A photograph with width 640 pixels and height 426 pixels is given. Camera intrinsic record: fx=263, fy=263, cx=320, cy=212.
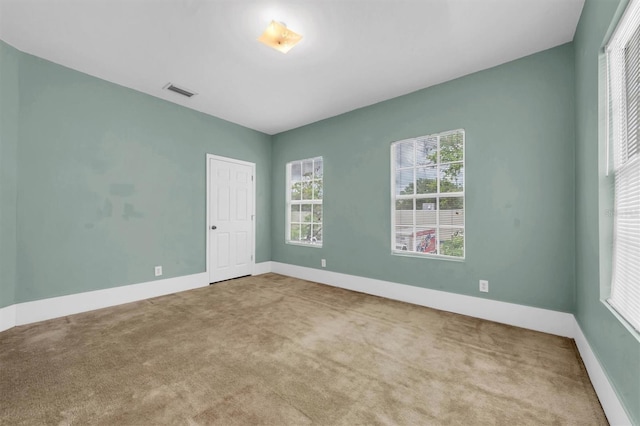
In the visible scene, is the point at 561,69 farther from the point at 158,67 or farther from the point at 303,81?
the point at 158,67

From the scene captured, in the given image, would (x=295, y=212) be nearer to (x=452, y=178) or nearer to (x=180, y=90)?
(x=180, y=90)

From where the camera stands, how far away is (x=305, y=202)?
4934mm

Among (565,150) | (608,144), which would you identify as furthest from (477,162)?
(608,144)

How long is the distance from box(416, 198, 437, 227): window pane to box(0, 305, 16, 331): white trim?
15.0 feet

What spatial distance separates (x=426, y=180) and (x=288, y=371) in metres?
2.75

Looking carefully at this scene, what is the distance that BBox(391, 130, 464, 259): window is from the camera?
10.6ft

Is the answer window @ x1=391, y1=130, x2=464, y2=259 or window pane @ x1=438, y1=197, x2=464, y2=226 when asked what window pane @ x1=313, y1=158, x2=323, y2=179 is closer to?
window @ x1=391, y1=130, x2=464, y2=259

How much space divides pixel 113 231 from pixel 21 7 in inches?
89.6

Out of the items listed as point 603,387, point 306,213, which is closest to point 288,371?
point 603,387

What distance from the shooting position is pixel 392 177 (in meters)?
3.76

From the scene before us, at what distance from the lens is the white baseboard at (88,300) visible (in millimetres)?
2701

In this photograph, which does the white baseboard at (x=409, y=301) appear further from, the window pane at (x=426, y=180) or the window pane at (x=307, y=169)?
the window pane at (x=307, y=169)

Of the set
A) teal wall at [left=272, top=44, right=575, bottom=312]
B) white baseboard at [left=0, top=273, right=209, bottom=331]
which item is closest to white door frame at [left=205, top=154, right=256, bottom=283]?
white baseboard at [left=0, top=273, right=209, bottom=331]

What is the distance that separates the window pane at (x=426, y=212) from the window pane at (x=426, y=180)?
119mm
